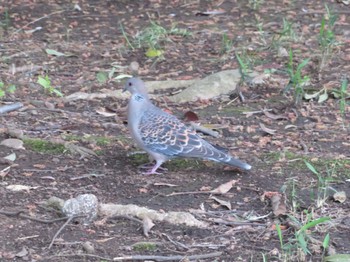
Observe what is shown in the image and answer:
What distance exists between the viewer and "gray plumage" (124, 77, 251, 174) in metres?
4.81

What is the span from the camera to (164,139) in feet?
16.1

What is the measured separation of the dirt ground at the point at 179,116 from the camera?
3.99 m

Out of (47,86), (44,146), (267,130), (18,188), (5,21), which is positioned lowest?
(5,21)

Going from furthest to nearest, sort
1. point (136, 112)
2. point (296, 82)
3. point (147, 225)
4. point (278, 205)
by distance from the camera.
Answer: point (296, 82)
point (136, 112)
point (278, 205)
point (147, 225)

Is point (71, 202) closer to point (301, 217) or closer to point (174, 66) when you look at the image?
point (301, 217)

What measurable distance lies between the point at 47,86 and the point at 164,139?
1.85 m

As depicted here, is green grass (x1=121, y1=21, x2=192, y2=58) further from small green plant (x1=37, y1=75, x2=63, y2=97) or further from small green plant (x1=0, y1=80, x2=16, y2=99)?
small green plant (x1=0, y1=80, x2=16, y2=99)

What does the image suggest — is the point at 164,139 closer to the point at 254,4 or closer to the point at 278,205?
the point at 278,205

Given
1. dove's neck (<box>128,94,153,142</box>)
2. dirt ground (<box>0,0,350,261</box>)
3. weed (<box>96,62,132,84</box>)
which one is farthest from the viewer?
weed (<box>96,62,132,84</box>)

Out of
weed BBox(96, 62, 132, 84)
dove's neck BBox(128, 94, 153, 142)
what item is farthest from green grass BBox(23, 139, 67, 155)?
weed BBox(96, 62, 132, 84)

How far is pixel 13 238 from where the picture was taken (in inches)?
154

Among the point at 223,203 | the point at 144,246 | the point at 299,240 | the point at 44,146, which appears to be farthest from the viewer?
the point at 44,146

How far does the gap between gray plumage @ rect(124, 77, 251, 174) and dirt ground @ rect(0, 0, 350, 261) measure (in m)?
0.14

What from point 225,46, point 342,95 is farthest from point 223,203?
point 225,46
